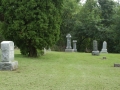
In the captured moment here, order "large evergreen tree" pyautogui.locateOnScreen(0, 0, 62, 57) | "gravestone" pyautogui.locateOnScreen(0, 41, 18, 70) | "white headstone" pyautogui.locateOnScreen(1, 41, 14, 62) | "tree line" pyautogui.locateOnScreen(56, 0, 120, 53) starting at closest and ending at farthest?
"gravestone" pyautogui.locateOnScreen(0, 41, 18, 70)
"white headstone" pyautogui.locateOnScreen(1, 41, 14, 62)
"large evergreen tree" pyautogui.locateOnScreen(0, 0, 62, 57)
"tree line" pyautogui.locateOnScreen(56, 0, 120, 53)

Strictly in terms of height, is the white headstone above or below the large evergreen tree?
Answer: below

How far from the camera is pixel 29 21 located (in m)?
17.5

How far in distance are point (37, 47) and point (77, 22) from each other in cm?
2281

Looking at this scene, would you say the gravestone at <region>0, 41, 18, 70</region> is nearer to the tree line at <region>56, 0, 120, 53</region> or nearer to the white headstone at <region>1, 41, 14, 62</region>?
the white headstone at <region>1, 41, 14, 62</region>

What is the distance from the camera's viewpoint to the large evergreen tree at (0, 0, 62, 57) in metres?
17.1

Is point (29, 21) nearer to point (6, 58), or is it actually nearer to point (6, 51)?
point (6, 51)

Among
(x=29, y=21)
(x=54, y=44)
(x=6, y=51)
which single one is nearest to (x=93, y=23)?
(x=54, y=44)

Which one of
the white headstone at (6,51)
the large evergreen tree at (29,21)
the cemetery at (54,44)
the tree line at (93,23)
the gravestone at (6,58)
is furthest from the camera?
the tree line at (93,23)

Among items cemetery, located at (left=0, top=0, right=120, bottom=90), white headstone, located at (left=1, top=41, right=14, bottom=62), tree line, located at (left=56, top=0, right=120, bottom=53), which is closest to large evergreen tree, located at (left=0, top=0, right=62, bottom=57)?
cemetery, located at (left=0, top=0, right=120, bottom=90)

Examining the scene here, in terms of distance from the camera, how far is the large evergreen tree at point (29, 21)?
56.2ft

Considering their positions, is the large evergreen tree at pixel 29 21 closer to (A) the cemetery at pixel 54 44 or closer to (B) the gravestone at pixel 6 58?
(A) the cemetery at pixel 54 44

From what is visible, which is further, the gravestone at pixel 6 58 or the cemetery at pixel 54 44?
the gravestone at pixel 6 58

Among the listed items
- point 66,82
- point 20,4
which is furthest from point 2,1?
point 66,82

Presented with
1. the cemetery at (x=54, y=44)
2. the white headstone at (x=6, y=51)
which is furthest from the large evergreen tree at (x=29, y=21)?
the white headstone at (x=6, y=51)
